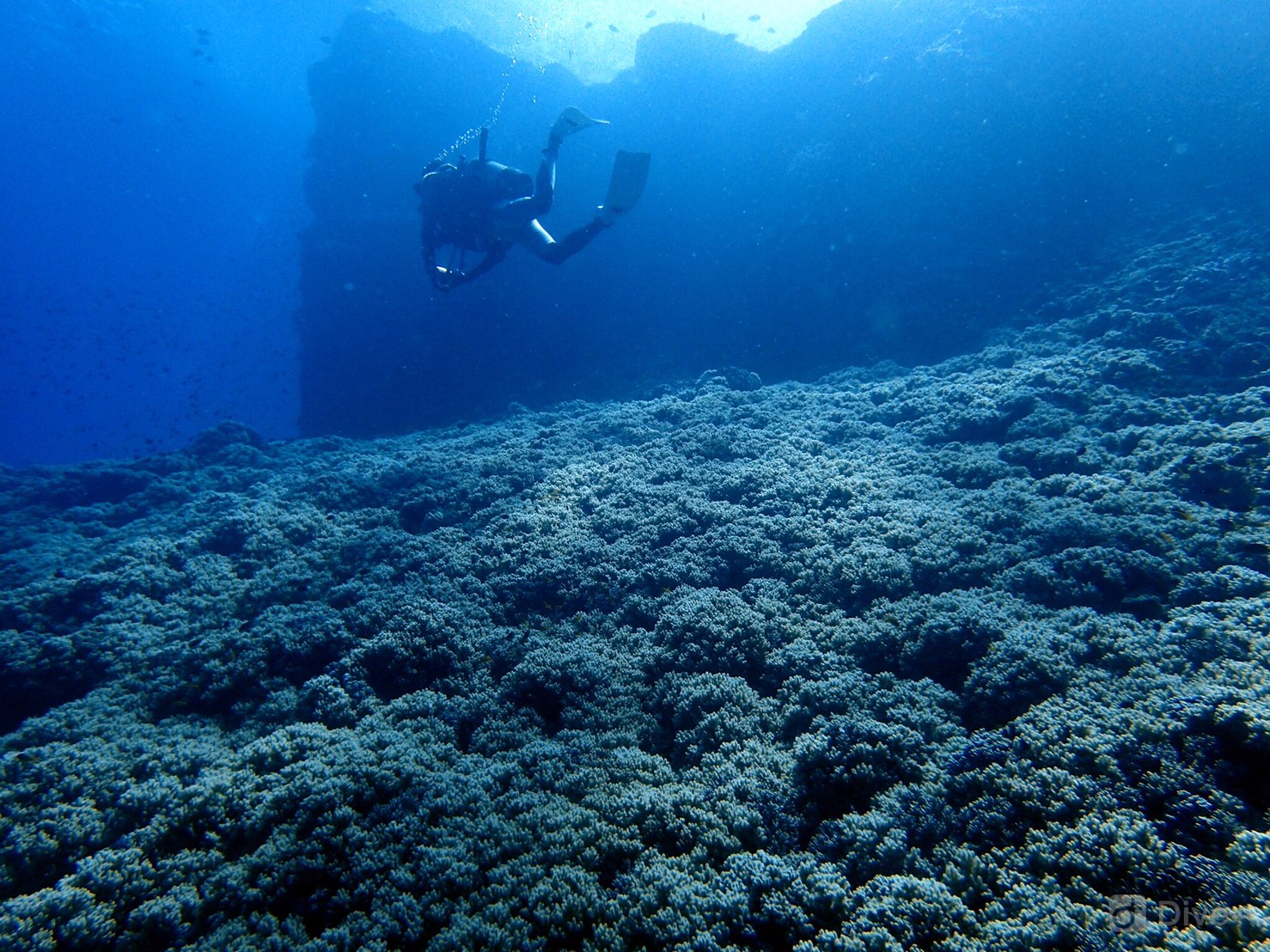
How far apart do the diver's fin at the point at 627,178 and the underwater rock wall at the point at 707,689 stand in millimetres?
6717

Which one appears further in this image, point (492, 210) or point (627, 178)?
point (492, 210)

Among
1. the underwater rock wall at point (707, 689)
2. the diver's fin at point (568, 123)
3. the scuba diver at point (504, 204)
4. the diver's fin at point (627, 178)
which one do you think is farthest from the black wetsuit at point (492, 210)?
the underwater rock wall at point (707, 689)

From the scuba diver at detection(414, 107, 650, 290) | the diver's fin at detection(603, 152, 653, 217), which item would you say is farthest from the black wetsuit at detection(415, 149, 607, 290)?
the diver's fin at detection(603, 152, 653, 217)

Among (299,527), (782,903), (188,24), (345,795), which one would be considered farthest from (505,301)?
(188,24)

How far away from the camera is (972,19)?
16188 millimetres

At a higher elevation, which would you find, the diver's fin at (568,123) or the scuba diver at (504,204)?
the diver's fin at (568,123)

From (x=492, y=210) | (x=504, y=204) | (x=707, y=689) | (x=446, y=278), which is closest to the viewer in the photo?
(x=707, y=689)

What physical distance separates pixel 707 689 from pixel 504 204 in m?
12.7

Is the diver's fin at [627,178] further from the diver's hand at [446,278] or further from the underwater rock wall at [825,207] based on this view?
the underwater rock wall at [825,207]

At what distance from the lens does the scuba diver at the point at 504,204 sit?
1273 cm

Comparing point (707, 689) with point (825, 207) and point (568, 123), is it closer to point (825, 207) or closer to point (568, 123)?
point (568, 123)

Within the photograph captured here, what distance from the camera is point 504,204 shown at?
524 inches

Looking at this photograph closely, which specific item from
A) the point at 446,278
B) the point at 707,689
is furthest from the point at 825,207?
the point at 707,689

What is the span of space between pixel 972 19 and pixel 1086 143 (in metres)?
5.61
